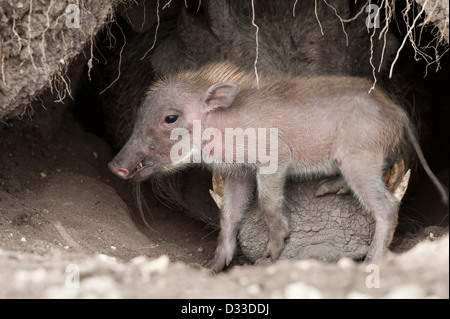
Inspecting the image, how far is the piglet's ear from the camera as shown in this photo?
11.4 ft

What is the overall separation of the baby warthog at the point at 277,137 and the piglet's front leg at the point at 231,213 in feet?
0.18

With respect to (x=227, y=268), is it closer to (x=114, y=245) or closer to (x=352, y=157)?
(x=114, y=245)

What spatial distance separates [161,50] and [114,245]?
5.51ft

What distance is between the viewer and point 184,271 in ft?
7.39

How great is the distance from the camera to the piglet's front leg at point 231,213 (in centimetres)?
374

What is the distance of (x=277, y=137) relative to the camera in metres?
3.46

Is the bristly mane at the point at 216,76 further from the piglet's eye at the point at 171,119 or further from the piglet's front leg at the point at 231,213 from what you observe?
the piglet's front leg at the point at 231,213

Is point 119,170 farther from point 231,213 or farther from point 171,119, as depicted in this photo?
point 231,213

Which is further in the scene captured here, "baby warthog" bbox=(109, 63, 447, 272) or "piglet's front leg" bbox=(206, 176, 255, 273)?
"piglet's front leg" bbox=(206, 176, 255, 273)

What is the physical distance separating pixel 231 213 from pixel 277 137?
0.63 metres

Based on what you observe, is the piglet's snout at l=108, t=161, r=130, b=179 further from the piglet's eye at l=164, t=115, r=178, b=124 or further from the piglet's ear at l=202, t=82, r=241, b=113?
the piglet's ear at l=202, t=82, r=241, b=113

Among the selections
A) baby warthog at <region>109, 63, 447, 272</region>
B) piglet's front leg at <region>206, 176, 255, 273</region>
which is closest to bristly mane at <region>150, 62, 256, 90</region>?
Result: baby warthog at <region>109, 63, 447, 272</region>

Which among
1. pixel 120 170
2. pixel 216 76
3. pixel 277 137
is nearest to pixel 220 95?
pixel 216 76
